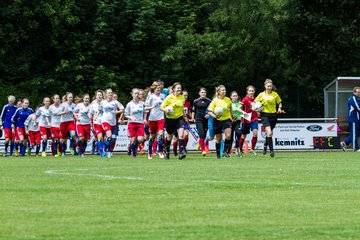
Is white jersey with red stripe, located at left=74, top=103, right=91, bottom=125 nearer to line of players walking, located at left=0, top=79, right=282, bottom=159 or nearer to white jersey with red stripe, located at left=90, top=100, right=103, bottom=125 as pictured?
line of players walking, located at left=0, top=79, right=282, bottom=159

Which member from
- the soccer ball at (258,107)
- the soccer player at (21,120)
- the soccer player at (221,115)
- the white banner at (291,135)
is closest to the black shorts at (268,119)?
the soccer ball at (258,107)

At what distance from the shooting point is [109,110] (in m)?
32.3

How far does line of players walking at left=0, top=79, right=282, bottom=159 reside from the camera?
2836 cm

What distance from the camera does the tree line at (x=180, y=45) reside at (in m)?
49.8

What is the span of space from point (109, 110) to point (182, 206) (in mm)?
20663

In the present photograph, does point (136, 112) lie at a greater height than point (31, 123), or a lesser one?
greater

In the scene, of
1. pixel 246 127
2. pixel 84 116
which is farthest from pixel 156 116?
pixel 84 116

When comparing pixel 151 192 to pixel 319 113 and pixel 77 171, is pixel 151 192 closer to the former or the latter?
pixel 77 171

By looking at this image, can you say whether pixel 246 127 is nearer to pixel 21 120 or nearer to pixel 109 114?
pixel 109 114

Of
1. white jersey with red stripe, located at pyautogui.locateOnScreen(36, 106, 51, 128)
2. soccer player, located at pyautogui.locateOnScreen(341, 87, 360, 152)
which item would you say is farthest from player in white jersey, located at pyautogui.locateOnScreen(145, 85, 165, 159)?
soccer player, located at pyautogui.locateOnScreen(341, 87, 360, 152)

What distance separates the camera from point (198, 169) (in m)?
20.5

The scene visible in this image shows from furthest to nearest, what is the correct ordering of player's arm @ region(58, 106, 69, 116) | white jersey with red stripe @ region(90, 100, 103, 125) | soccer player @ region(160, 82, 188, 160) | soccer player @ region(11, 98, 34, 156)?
soccer player @ region(11, 98, 34, 156), player's arm @ region(58, 106, 69, 116), white jersey with red stripe @ region(90, 100, 103, 125), soccer player @ region(160, 82, 188, 160)

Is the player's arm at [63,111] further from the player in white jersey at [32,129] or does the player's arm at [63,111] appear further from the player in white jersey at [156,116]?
the player in white jersey at [156,116]

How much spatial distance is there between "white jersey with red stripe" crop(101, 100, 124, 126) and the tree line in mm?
15507
